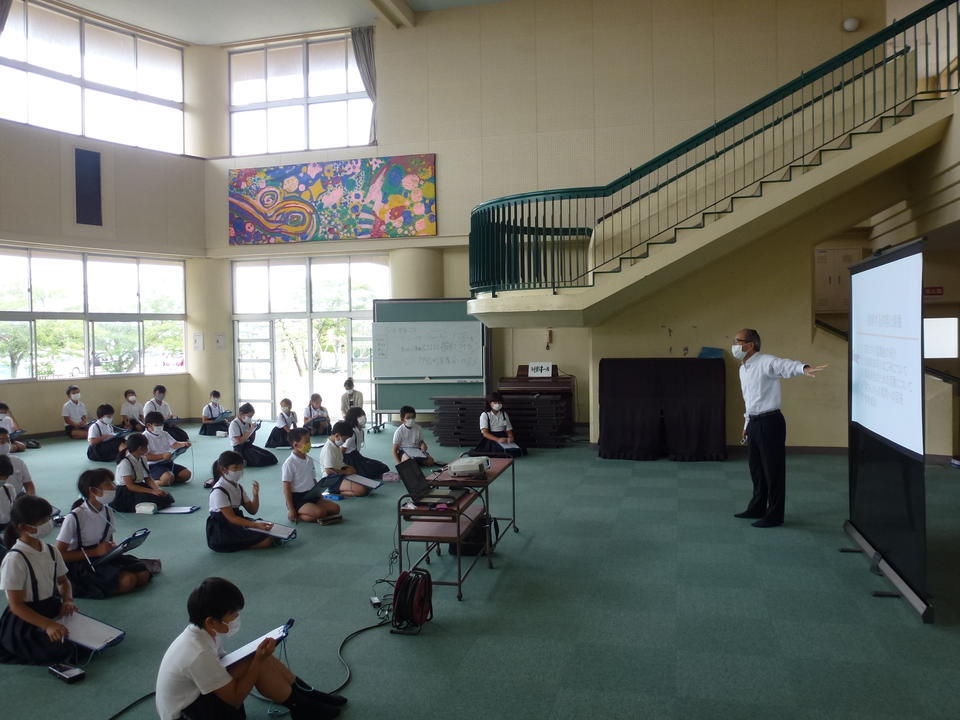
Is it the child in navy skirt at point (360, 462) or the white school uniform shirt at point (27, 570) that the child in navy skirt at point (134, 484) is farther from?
the white school uniform shirt at point (27, 570)

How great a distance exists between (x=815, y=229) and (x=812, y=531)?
16.7ft

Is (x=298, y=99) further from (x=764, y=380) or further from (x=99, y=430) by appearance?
(x=764, y=380)

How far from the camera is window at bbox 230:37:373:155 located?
46.3 feet

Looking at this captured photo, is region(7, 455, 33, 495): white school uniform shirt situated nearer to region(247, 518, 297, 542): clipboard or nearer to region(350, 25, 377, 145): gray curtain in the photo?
region(247, 518, 297, 542): clipboard

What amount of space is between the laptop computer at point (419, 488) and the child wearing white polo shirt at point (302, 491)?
221cm

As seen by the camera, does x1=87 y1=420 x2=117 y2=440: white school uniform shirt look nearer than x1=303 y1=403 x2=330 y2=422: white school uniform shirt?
Yes

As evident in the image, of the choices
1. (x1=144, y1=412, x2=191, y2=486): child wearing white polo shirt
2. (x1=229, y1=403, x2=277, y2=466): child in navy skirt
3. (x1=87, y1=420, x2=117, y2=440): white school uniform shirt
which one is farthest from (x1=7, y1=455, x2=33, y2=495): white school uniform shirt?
(x1=87, y1=420, x2=117, y2=440): white school uniform shirt

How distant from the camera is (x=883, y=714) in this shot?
332cm

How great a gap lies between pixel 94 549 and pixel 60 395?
953cm

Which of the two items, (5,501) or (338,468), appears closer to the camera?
(5,501)

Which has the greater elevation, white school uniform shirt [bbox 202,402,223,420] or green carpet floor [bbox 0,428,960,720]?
white school uniform shirt [bbox 202,402,223,420]

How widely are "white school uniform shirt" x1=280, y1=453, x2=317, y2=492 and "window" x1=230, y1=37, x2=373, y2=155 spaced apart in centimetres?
877

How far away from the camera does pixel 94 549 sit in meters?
5.28

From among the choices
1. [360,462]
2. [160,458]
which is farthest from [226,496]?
[160,458]
